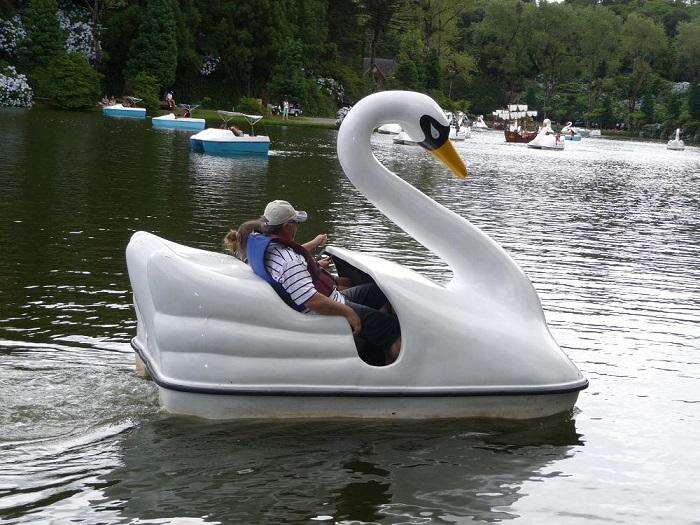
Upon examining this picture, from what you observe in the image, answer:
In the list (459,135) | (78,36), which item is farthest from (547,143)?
(78,36)

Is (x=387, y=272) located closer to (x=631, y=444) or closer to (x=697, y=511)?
(x=631, y=444)

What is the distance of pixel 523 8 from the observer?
372ft

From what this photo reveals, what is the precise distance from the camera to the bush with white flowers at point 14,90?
166ft

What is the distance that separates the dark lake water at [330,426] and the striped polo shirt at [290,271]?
0.87 meters

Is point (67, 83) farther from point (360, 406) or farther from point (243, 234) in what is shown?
point (360, 406)

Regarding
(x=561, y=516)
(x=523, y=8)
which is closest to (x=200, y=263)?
(x=561, y=516)

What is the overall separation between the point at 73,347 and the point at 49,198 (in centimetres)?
965

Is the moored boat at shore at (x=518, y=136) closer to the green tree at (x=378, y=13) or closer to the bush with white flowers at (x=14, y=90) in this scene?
the green tree at (x=378, y=13)

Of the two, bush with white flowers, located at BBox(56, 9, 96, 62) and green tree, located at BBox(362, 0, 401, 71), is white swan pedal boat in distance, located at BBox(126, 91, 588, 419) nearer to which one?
bush with white flowers, located at BBox(56, 9, 96, 62)

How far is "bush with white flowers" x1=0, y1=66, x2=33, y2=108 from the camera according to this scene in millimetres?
50531

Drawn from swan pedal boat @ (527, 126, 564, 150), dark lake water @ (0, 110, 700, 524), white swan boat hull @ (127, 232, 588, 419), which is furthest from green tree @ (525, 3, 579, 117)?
white swan boat hull @ (127, 232, 588, 419)

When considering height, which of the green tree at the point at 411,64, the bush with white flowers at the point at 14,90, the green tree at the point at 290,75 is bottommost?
the bush with white flowers at the point at 14,90

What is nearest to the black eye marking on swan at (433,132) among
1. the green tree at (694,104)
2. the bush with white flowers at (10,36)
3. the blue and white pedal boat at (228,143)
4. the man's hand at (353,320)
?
the man's hand at (353,320)

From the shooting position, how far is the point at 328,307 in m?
6.20
